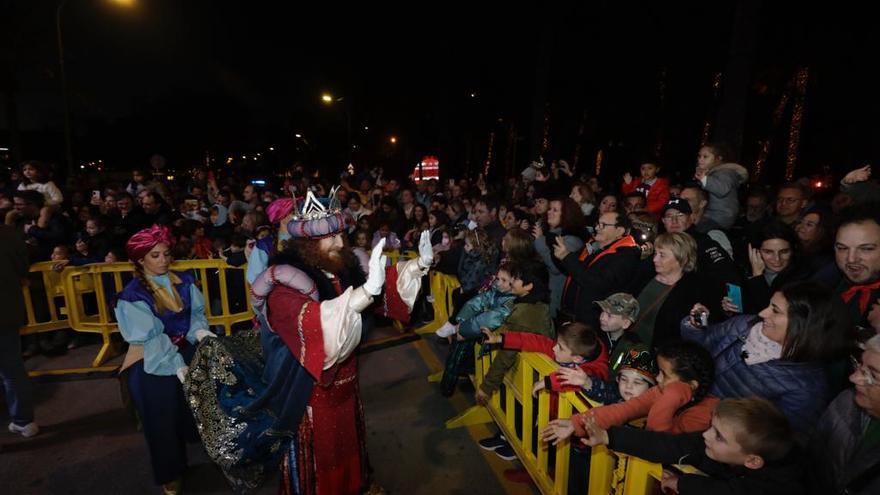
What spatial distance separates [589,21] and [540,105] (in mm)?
3740

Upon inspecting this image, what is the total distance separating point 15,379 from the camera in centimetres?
420

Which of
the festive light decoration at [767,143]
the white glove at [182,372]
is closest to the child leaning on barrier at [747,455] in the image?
the white glove at [182,372]

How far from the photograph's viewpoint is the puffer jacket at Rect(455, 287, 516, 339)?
3.98 meters

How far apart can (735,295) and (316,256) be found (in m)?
3.03

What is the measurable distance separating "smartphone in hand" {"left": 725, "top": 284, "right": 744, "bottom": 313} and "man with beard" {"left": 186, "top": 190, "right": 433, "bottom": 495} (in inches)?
90.9

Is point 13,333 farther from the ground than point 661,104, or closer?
closer

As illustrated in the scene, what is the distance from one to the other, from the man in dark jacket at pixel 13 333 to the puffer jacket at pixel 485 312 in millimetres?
4024

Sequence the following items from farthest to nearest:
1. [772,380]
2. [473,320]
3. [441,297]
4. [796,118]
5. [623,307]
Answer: [796,118], [441,297], [473,320], [623,307], [772,380]

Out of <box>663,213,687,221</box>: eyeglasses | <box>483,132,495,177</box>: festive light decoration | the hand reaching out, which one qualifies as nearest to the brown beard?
<box>663,213,687,221</box>: eyeglasses

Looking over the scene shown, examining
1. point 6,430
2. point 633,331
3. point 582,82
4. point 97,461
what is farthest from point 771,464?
point 582,82

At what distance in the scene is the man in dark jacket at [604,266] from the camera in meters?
3.77

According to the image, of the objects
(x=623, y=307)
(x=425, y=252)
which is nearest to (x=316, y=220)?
(x=425, y=252)

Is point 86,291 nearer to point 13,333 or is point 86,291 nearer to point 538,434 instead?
point 13,333

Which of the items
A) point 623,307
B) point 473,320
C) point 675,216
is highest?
point 675,216
